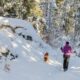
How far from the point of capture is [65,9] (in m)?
57.3

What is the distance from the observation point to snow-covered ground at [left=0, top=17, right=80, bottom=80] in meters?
16.6

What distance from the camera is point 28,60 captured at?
19.3 metres

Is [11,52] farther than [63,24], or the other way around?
[63,24]

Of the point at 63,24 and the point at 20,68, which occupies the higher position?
the point at 20,68

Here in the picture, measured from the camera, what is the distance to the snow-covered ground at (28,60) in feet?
54.5

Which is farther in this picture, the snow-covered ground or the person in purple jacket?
the person in purple jacket

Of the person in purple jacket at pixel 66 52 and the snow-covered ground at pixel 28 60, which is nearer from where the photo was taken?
the snow-covered ground at pixel 28 60

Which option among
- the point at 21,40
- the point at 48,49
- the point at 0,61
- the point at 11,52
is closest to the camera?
the point at 0,61

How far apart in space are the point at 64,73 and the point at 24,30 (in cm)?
602

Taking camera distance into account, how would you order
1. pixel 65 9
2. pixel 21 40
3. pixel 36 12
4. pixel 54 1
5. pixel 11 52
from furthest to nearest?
1. pixel 65 9
2. pixel 54 1
3. pixel 36 12
4. pixel 21 40
5. pixel 11 52

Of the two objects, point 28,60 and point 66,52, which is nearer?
point 66,52

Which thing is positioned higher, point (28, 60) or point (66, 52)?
point (66, 52)

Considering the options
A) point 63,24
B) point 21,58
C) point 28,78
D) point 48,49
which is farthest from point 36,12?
point 63,24

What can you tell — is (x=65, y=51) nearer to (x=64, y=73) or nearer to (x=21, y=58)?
(x=64, y=73)
